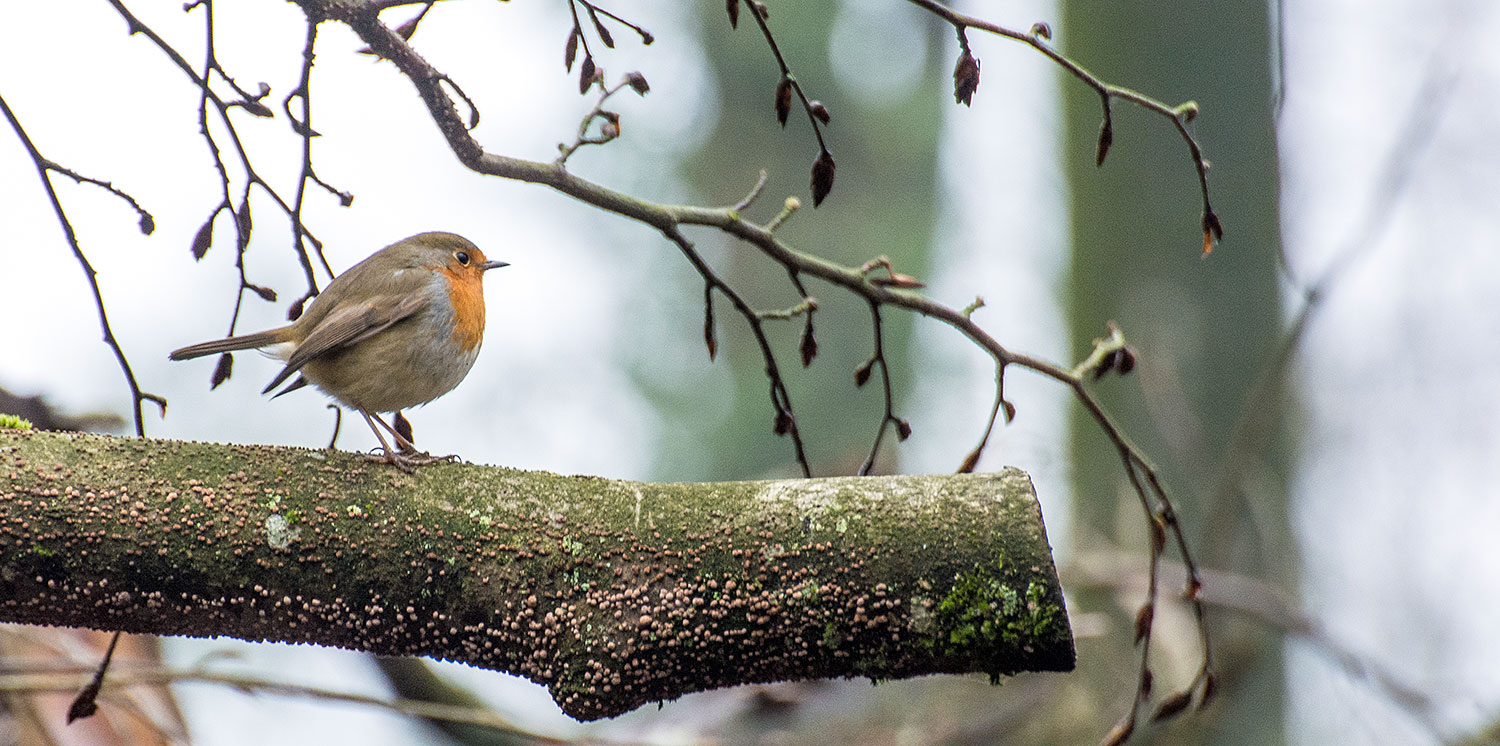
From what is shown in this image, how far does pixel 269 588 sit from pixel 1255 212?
4281mm

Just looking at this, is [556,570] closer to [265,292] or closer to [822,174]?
[822,174]

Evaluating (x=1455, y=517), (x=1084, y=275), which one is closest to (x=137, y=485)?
(x=1084, y=275)

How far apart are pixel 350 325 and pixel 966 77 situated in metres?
1.54

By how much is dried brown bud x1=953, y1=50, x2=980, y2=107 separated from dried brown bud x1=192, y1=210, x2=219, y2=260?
1.38 meters

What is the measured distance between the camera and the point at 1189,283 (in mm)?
4723

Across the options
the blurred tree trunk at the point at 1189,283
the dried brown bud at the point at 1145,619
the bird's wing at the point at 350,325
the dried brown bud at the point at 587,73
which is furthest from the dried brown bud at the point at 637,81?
the blurred tree trunk at the point at 1189,283

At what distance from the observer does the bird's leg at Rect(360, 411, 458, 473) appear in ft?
5.76

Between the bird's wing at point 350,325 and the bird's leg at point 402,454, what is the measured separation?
0.19m

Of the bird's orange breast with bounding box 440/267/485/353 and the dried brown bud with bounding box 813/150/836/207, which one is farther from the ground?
the bird's orange breast with bounding box 440/267/485/353

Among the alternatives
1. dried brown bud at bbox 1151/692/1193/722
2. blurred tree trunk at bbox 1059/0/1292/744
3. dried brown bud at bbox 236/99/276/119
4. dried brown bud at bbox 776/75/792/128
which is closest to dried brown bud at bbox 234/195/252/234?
dried brown bud at bbox 236/99/276/119

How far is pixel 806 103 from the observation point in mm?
1807

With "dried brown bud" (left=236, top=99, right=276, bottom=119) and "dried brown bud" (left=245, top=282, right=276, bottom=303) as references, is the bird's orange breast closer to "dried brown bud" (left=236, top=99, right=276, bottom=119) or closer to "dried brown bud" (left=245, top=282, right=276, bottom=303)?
"dried brown bud" (left=245, top=282, right=276, bottom=303)

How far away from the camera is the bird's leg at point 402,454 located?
1756mm

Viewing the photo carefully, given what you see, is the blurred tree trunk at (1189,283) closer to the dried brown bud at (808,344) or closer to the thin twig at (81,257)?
the dried brown bud at (808,344)
